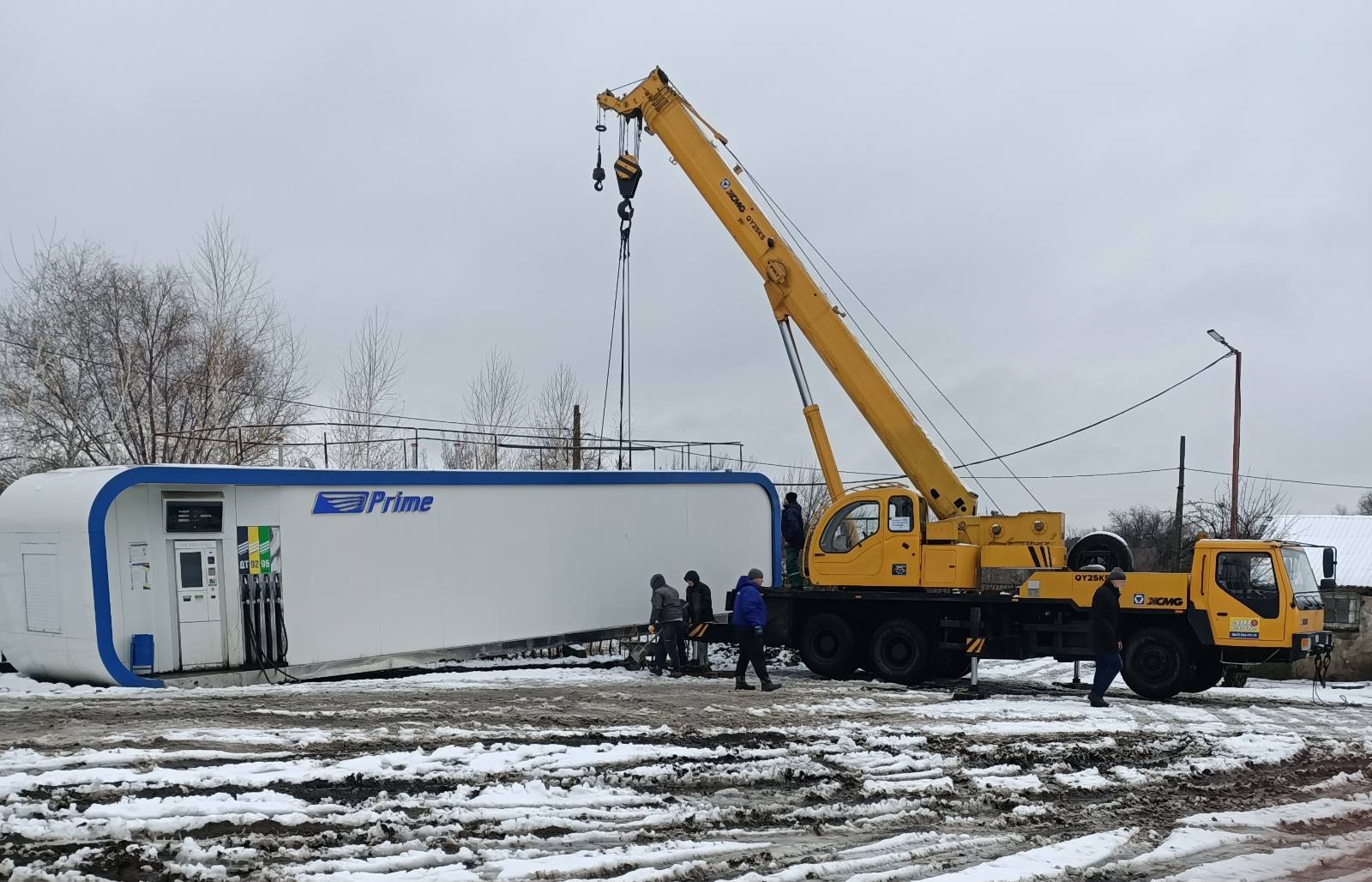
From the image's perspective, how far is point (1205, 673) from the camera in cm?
1669

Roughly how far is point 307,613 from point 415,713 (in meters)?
4.78

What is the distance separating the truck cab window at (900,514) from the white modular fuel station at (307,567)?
4.62 m

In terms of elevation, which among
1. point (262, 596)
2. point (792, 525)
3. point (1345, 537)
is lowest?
point (1345, 537)

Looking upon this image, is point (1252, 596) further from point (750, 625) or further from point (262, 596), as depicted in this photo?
point (262, 596)

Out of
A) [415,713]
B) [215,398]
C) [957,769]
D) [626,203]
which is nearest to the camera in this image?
[957,769]

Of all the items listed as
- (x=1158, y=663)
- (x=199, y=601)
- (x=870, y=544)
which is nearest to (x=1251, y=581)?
(x=1158, y=663)

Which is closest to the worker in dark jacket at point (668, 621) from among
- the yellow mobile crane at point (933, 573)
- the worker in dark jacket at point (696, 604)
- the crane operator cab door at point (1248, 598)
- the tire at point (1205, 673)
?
the worker in dark jacket at point (696, 604)

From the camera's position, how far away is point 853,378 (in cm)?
1906

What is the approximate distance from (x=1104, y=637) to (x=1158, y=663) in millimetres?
1881

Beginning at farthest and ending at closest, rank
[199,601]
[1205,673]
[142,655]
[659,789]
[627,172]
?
1. [627,172]
2. [1205,673]
3. [199,601]
4. [142,655]
5. [659,789]

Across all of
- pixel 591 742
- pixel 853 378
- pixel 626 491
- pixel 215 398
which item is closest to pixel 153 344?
pixel 215 398

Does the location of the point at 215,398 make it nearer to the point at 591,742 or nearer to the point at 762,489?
the point at 762,489

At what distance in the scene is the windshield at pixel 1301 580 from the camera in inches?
633

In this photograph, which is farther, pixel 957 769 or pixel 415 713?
pixel 415 713
